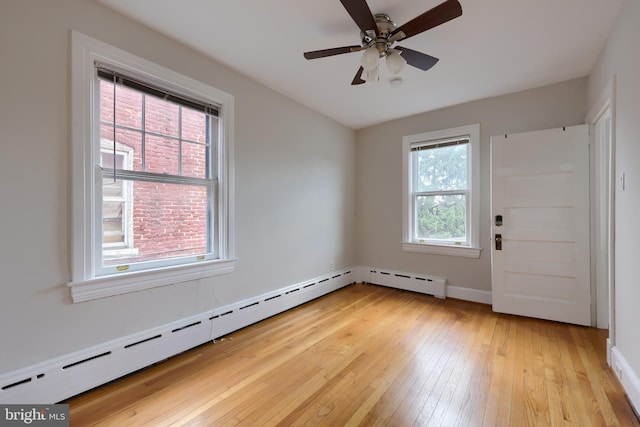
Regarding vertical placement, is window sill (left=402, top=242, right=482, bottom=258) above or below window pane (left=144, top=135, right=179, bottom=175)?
below

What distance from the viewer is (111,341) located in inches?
73.7

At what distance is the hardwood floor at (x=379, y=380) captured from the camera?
1561 mm

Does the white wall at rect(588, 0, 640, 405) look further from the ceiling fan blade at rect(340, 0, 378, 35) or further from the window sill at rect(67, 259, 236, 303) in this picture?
the window sill at rect(67, 259, 236, 303)

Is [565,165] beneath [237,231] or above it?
above

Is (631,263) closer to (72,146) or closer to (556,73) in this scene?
(556,73)

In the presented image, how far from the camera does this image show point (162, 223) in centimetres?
224

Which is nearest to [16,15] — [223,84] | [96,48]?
[96,48]

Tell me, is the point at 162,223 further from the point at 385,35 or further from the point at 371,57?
the point at 385,35

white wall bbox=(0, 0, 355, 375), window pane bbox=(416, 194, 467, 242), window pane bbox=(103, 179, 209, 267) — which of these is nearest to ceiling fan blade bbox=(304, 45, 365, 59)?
white wall bbox=(0, 0, 355, 375)

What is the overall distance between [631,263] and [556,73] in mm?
2038

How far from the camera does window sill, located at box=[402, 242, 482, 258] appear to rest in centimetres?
346

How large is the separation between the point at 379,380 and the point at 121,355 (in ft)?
5.99

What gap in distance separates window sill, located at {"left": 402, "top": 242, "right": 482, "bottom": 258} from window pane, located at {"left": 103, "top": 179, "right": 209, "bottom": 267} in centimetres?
278

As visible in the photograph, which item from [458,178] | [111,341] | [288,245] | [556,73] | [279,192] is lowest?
[111,341]
